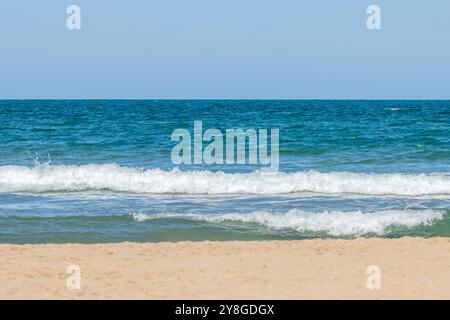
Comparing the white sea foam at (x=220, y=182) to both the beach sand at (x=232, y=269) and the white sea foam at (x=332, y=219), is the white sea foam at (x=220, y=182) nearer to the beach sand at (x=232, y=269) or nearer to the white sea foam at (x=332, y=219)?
the white sea foam at (x=332, y=219)

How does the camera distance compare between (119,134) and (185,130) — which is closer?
(119,134)

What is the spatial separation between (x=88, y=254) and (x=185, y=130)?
27.2 m

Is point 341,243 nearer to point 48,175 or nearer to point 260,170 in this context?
point 260,170

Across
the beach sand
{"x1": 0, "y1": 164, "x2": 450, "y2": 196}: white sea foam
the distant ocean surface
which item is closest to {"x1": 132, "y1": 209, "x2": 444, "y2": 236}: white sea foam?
the distant ocean surface

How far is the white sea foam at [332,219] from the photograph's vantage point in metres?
11.9

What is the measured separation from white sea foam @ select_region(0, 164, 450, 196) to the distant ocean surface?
1.2 inches

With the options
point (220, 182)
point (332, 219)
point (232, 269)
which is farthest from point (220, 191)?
point (232, 269)

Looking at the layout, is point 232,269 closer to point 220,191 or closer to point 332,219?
point 332,219

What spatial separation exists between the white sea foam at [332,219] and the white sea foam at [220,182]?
3.88 m

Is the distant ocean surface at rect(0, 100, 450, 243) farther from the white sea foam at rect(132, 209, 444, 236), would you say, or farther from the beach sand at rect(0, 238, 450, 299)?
the beach sand at rect(0, 238, 450, 299)
